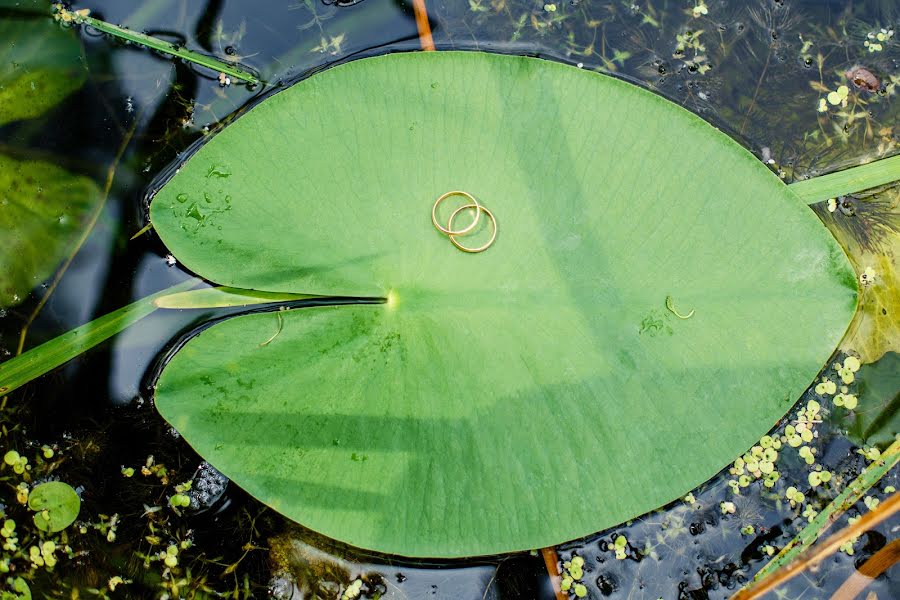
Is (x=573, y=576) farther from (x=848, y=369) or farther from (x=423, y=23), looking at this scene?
(x=423, y=23)

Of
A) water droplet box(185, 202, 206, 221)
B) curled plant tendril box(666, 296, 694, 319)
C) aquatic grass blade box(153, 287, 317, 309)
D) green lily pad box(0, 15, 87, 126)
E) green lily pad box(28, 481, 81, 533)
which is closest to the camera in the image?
curled plant tendril box(666, 296, 694, 319)

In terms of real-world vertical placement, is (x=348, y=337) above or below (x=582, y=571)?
above

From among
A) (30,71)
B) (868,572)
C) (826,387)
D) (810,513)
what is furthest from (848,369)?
(30,71)

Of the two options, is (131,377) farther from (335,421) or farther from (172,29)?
(172,29)

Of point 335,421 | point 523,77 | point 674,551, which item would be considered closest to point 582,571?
point 674,551

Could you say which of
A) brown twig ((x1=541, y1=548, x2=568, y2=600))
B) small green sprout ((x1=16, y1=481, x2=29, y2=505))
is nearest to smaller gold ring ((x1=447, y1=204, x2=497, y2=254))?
brown twig ((x1=541, y1=548, x2=568, y2=600))

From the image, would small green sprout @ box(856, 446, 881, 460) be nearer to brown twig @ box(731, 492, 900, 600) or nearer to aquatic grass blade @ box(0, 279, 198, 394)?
brown twig @ box(731, 492, 900, 600)
